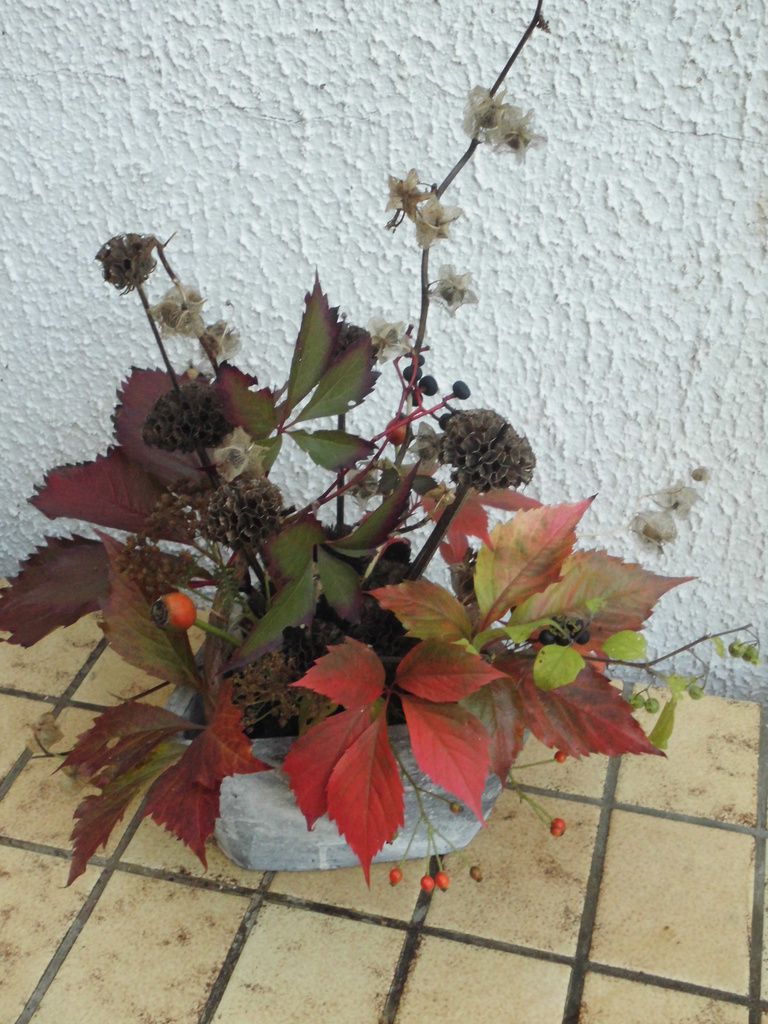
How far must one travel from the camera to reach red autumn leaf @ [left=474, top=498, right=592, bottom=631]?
748mm

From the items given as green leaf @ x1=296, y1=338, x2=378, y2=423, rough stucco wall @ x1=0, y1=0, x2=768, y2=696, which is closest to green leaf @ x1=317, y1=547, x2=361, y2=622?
green leaf @ x1=296, y1=338, x2=378, y2=423

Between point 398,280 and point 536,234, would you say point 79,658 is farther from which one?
point 536,234

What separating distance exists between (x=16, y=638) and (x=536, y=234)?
1.83ft

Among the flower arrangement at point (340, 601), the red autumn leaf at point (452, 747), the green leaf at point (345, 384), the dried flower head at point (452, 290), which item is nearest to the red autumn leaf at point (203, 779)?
the flower arrangement at point (340, 601)

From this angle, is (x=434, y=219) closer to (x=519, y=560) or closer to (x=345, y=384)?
(x=345, y=384)

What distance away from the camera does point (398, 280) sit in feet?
3.25

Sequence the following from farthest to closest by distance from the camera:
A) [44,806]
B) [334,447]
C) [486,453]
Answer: [44,806]
[334,447]
[486,453]

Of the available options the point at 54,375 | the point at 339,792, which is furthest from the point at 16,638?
the point at 54,375

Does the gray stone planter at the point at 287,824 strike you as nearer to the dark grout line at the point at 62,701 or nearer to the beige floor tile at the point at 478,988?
the beige floor tile at the point at 478,988

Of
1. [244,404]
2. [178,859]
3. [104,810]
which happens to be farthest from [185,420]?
[178,859]

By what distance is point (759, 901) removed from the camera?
2.85ft

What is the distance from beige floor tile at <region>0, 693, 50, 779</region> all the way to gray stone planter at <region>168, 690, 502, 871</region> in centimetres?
26

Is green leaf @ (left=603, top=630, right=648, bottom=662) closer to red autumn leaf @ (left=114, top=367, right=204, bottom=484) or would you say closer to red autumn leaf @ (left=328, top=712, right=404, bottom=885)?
red autumn leaf @ (left=328, top=712, right=404, bottom=885)

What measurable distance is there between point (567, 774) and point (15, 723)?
21.6 inches
